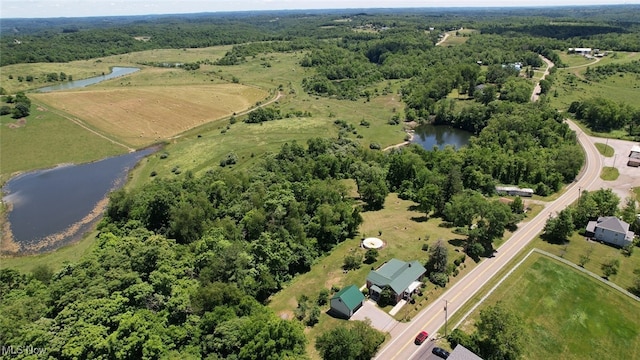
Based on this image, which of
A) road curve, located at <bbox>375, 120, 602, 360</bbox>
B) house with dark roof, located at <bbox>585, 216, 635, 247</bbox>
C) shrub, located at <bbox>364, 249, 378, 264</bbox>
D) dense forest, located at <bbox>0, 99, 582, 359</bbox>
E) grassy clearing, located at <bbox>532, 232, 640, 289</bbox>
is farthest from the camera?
house with dark roof, located at <bbox>585, 216, 635, 247</bbox>

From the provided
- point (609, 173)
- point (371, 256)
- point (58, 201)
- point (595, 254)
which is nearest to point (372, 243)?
point (371, 256)

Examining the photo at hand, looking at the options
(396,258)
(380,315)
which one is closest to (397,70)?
(396,258)

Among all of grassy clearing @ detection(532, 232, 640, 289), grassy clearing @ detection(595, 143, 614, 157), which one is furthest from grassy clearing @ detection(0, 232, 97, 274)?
grassy clearing @ detection(595, 143, 614, 157)

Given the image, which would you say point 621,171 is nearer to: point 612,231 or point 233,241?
point 612,231

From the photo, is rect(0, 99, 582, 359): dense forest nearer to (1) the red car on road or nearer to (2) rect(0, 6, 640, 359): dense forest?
(2) rect(0, 6, 640, 359): dense forest

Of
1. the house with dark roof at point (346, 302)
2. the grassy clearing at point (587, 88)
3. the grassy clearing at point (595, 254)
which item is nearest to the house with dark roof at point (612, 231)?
the grassy clearing at point (595, 254)

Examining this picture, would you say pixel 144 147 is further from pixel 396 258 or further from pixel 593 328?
pixel 593 328

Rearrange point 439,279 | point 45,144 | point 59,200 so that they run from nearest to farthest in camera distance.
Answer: point 439,279, point 59,200, point 45,144
